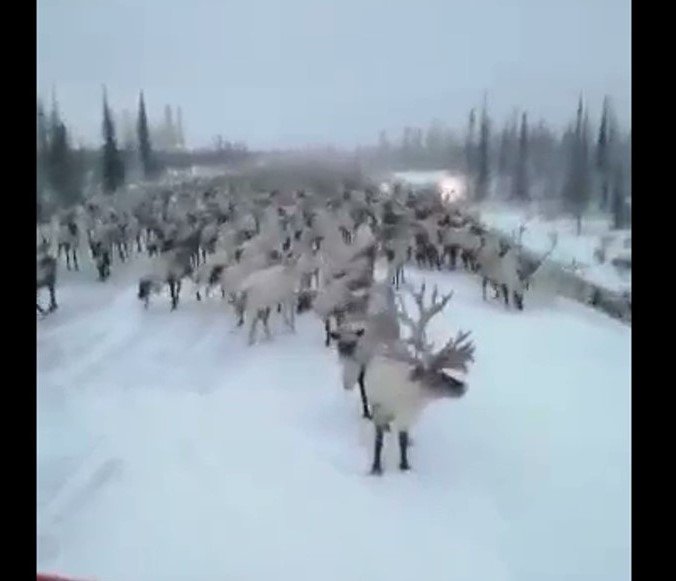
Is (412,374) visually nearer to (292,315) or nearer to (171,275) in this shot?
(292,315)

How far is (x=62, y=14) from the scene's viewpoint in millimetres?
1706

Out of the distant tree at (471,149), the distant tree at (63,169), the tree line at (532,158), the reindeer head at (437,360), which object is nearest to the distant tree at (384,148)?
the tree line at (532,158)

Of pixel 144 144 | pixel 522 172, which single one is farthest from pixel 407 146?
pixel 144 144

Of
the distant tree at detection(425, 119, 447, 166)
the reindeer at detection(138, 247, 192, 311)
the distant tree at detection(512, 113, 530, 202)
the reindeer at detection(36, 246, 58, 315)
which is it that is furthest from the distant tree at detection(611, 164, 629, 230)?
the reindeer at detection(36, 246, 58, 315)

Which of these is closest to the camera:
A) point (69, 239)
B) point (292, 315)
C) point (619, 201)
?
point (619, 201)

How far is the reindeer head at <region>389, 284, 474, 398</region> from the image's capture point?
1539 millimetres

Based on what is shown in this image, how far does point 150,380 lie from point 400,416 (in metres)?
0.39

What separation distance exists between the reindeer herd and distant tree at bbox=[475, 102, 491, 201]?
0.13 ft

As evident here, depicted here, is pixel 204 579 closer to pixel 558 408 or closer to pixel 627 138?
pixel 558 408

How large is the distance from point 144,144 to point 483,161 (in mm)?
497

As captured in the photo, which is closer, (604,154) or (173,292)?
(604,154)

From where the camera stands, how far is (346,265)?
1.58 metres

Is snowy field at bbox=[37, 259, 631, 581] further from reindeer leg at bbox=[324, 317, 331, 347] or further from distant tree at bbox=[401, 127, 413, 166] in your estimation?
distant tree at bbox=[401, 127, 413, 166]
